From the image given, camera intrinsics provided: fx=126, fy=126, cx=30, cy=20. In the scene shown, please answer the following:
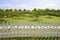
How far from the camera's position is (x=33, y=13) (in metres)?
10.9

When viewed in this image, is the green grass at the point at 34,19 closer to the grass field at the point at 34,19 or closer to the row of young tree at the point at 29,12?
the grass field at the point at 34,19

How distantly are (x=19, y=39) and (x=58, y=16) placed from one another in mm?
6134

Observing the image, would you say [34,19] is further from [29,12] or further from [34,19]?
[29,12]

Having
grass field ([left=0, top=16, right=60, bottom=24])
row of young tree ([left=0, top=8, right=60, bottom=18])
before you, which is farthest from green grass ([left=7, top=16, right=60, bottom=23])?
row of young tree ([left=0, top=8, right=60, bottom=18])

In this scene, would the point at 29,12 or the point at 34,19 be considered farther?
the point at 34,19

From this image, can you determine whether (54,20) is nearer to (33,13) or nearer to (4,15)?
(33,13)

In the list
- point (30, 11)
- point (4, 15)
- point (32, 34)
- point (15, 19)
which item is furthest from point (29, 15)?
point (32, 34)

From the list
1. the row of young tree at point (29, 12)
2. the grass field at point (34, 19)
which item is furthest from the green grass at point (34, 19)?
the row of young tree at point (29, 12)

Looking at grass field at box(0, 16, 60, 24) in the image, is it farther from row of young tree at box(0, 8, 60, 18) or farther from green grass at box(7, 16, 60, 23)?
row of young tree at box(0, 8, 60, 18)

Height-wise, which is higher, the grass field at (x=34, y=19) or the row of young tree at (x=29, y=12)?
the row of young tree at (x=29, y=12)

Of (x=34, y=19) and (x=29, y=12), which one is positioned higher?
(x=29, y=12)

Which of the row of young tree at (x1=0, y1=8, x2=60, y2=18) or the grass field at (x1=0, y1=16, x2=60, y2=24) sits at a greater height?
the row of young tree at (x1=0, y1=8, x2=60, y2=18)

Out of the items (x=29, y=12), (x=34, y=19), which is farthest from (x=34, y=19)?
(x=29, y=12)

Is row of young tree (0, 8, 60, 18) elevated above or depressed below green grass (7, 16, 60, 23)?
above
